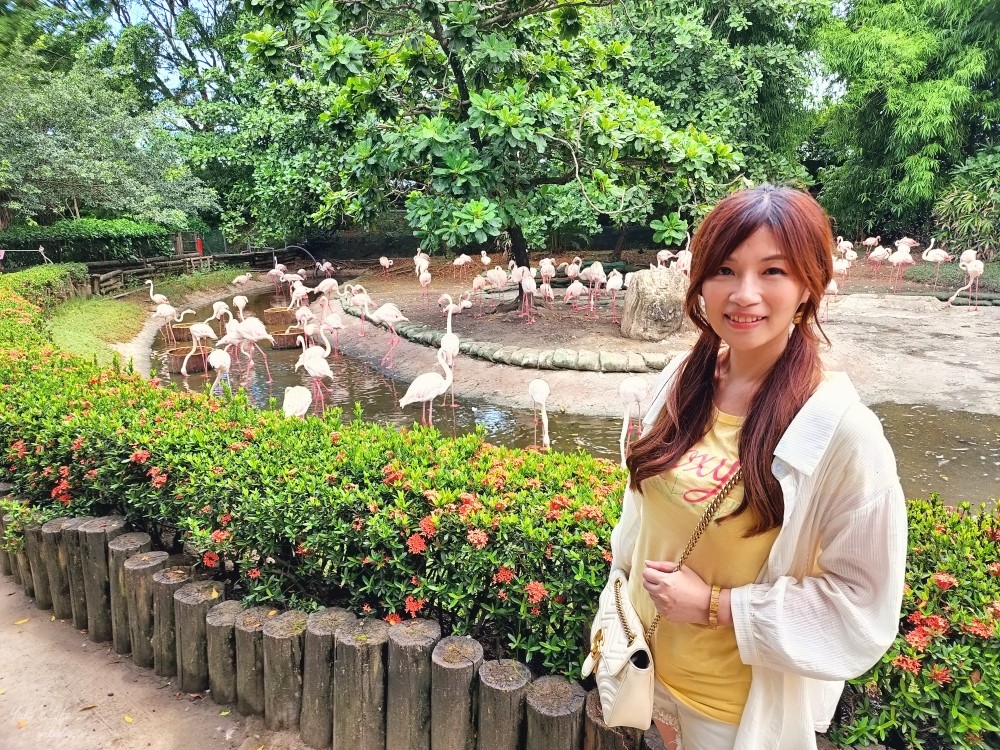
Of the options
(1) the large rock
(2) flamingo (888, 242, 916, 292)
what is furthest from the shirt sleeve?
(2) flamingo (888, 242, 916, 292)

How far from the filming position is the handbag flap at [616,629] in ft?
4.25

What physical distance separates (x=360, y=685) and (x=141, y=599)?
3.77ft

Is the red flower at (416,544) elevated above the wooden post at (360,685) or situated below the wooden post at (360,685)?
above

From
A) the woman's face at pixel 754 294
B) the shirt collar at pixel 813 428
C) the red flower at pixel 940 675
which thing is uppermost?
the woman's face at pixel 754 294

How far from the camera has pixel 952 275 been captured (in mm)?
14219

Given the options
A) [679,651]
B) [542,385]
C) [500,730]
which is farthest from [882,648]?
[542,385]

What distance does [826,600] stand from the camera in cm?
109

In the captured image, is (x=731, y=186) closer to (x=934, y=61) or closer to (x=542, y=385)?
(x=542, y=385)

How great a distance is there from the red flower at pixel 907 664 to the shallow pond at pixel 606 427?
9.52 feet

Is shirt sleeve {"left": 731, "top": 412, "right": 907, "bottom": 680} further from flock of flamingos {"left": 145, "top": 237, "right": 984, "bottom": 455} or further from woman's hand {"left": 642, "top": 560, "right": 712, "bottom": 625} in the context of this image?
flock of flamingos {"left": 145, "top": 237, "right": 984, "bottom": 455}

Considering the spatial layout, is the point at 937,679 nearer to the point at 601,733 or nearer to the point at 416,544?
the point at 601,733

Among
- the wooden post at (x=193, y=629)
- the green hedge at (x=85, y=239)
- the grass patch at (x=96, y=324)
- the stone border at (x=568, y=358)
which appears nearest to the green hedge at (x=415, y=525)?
the wooden post at (x=193, y=629)

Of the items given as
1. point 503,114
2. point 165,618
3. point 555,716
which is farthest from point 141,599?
point 503,114

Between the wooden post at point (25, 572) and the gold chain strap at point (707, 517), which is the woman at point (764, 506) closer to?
the gold chain strap at point (707, 517)
